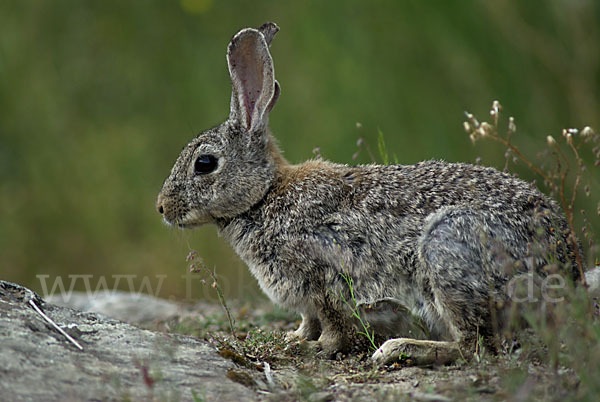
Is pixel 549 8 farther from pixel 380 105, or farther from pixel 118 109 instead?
pixel 118 109

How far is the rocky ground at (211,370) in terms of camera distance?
3.55 metres

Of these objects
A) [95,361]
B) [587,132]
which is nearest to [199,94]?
[95,361]

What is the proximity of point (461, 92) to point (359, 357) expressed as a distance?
488cm

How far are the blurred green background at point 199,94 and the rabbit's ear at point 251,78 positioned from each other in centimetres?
241

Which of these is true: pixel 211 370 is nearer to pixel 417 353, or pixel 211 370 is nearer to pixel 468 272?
pixel 417 353

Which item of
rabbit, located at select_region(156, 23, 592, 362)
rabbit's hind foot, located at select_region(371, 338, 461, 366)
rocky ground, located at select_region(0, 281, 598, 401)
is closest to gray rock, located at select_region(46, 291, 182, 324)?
rabbit, located at select_region(156, 23, 592, 362)

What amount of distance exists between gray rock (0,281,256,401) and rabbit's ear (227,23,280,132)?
2.11m

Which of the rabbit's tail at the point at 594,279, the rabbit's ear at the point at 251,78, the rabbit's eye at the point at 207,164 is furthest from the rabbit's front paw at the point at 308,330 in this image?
the rabbit's tail at the point at 594,279

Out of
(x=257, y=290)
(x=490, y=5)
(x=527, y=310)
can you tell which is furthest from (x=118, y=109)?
(x=527, y=310)

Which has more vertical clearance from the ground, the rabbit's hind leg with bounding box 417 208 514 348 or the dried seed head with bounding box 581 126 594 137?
the dried seed head with bounding box 581 126 594 137

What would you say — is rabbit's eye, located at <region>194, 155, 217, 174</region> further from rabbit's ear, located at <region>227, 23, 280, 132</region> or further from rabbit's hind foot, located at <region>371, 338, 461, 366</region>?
rabbit's hind foot, located at <region>371, 338, 461, 366</region>

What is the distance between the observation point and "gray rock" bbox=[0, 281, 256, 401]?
353 cm

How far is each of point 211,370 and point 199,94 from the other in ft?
23.3

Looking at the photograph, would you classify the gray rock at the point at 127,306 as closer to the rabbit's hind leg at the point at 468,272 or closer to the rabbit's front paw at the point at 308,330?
the rabbit's front paw at the point at 308,330
